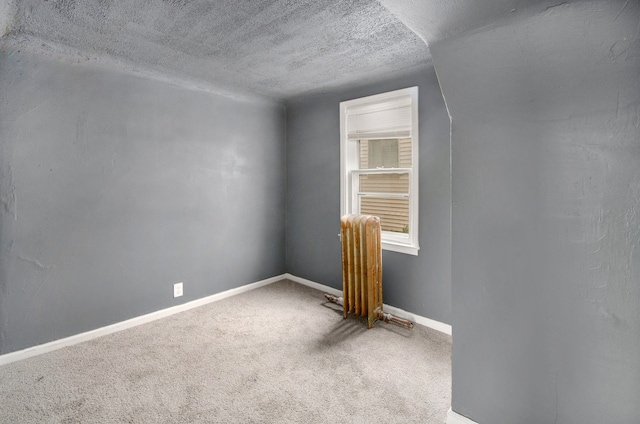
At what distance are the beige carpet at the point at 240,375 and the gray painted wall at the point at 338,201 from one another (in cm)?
39

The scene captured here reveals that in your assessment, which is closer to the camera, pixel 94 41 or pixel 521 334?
pixel 521 334

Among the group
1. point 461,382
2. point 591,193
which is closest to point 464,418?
point 461,382

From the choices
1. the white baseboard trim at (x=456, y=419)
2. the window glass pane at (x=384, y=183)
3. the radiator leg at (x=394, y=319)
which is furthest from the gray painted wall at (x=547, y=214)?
the window glass pane at (x=384, y=183)

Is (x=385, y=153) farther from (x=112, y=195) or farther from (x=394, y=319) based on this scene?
(x=112, y=195)

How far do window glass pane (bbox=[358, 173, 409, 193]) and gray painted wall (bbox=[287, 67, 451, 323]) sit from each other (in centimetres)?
28

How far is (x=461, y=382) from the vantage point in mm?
1659

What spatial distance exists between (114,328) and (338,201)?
8.34 ft

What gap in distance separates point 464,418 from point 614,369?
736 millimetres

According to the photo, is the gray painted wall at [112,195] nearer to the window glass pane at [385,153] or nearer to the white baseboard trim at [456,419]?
the window glass pane at [385,153]

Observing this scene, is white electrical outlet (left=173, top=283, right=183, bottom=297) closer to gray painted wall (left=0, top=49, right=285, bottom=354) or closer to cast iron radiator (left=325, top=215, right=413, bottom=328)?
gray painted wall (left=0, top=49, right=285, bottom=354)

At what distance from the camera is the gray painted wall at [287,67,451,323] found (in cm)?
283

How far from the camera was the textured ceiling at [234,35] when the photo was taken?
185 cm

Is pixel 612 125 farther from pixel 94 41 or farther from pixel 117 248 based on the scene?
pixel 117 248

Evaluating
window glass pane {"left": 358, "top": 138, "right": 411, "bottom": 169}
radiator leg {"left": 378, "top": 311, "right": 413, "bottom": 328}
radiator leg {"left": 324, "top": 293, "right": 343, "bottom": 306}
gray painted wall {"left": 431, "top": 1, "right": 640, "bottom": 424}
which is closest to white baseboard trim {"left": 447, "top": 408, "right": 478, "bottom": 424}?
gray painted wall {"left": 431, "top": 1, "right": 640, "bottom": 424}
